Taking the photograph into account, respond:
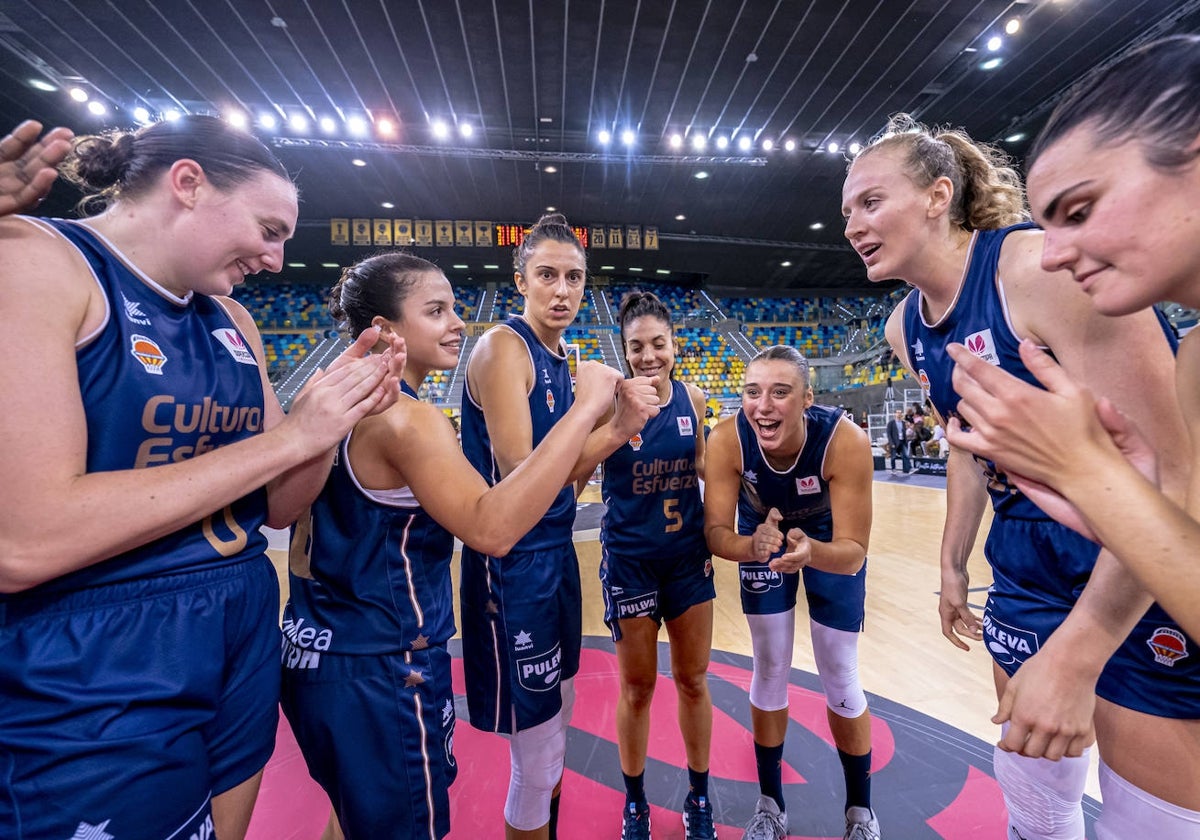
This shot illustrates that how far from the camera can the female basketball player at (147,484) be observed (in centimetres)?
90

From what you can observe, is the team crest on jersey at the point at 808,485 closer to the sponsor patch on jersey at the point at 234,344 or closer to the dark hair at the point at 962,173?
the dark hair at the point at 962,173

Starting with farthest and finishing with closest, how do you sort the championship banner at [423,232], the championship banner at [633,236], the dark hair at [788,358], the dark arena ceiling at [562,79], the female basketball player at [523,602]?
1. the championship banner at [633,236]
2. the championship banner at [423,232]
3. the dark arena ceiling at [562,79]
4. the dark hair at [788,358]
5. the female basketball player at [523,602]

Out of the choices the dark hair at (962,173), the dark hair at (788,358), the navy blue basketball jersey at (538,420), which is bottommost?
the navy blue basketball jersey at (538,420)

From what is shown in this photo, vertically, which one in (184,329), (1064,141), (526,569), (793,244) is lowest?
(526,569)

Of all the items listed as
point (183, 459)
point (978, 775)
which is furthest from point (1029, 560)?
point (183, 459)

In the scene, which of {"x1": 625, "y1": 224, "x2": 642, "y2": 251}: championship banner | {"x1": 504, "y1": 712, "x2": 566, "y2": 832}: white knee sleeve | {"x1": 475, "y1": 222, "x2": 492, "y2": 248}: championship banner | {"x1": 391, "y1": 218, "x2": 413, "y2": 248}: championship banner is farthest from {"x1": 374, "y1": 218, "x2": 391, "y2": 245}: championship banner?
{"x1": 504, "y1": 712, "x2": 566, "y2": 832}: white knee sleeve

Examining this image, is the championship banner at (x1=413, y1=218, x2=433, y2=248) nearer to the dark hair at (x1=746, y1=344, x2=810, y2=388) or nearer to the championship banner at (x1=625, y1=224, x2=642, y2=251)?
the championship banner at (x1=625, y1=224, x2=642, y2=251)

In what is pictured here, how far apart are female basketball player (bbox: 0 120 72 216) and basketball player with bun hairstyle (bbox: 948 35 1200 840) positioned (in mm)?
1603

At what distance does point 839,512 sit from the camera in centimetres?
250

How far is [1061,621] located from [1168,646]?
0.90 feet

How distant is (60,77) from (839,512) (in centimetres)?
1297

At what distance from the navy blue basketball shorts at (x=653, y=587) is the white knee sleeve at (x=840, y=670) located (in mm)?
546

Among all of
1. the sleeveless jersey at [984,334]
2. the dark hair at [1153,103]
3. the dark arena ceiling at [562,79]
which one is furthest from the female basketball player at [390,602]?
the dark arena ceiling at [562,79]

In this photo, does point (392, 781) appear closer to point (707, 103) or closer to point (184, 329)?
point (184, 329)
